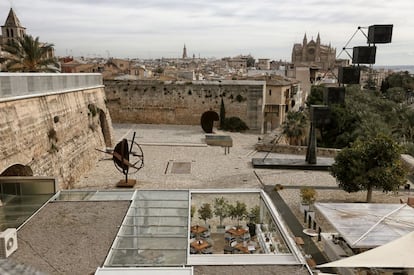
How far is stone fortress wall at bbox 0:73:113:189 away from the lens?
10.6m

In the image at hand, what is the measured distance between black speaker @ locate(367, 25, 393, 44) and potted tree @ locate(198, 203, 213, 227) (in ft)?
37.8

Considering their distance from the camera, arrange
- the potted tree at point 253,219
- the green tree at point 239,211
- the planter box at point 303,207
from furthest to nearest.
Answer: the planter box at point 303,207 < the green tree at point 239,211 < the potted tree at point 253,219

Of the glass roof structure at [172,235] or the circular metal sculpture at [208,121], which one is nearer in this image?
the glass roof structure at [172,235]

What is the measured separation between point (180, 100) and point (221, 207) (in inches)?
861

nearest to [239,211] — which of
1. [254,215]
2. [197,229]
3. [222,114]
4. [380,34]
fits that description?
[254,215]

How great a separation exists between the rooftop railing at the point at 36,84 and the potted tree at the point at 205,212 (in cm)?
683

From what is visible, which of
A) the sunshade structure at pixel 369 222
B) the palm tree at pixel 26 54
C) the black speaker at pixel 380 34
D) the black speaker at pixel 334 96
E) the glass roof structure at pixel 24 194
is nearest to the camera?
the sunshade structure at pixel 369 222

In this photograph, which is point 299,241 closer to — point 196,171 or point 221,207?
point 221,207

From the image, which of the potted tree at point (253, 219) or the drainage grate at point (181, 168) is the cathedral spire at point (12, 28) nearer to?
the drainage grate at point (181, 168)

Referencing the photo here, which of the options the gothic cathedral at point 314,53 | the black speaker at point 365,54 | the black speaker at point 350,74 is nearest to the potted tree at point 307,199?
the black speaker at point 350,74

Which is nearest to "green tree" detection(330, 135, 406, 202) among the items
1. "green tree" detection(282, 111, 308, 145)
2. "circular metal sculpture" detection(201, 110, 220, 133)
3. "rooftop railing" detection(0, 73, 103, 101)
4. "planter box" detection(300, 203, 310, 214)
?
"planter box" detection(300, 203, 310, 214)

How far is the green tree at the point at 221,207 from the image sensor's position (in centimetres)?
991

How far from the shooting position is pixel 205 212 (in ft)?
31.9

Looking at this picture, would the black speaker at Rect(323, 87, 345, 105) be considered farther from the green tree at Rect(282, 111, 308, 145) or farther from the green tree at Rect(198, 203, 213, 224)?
the green tree at Rect(198, 203, 213, 224)
